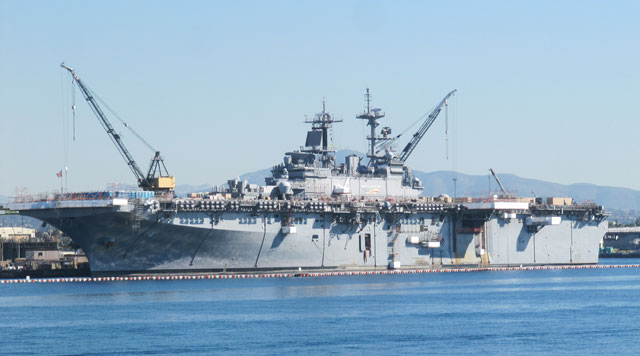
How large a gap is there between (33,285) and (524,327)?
2845cm

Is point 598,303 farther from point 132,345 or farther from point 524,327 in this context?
point 132,345

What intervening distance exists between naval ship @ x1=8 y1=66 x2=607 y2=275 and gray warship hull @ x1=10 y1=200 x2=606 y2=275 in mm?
61

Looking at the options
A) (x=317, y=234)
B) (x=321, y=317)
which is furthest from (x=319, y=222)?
(x=321, y=317)

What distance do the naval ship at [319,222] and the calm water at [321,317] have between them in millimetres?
2632

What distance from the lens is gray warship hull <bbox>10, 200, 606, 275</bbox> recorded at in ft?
178

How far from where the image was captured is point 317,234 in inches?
2323

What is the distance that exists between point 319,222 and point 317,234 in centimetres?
66

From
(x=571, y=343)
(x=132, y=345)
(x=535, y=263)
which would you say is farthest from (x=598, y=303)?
(x=535, y=263)

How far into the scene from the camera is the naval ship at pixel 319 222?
54.2 metres

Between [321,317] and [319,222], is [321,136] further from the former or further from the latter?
[321,317]

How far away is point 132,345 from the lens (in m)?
31.9

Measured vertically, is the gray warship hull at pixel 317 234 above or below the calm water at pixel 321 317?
above

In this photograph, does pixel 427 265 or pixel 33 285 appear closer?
pixel 33 285

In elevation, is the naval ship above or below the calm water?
above
